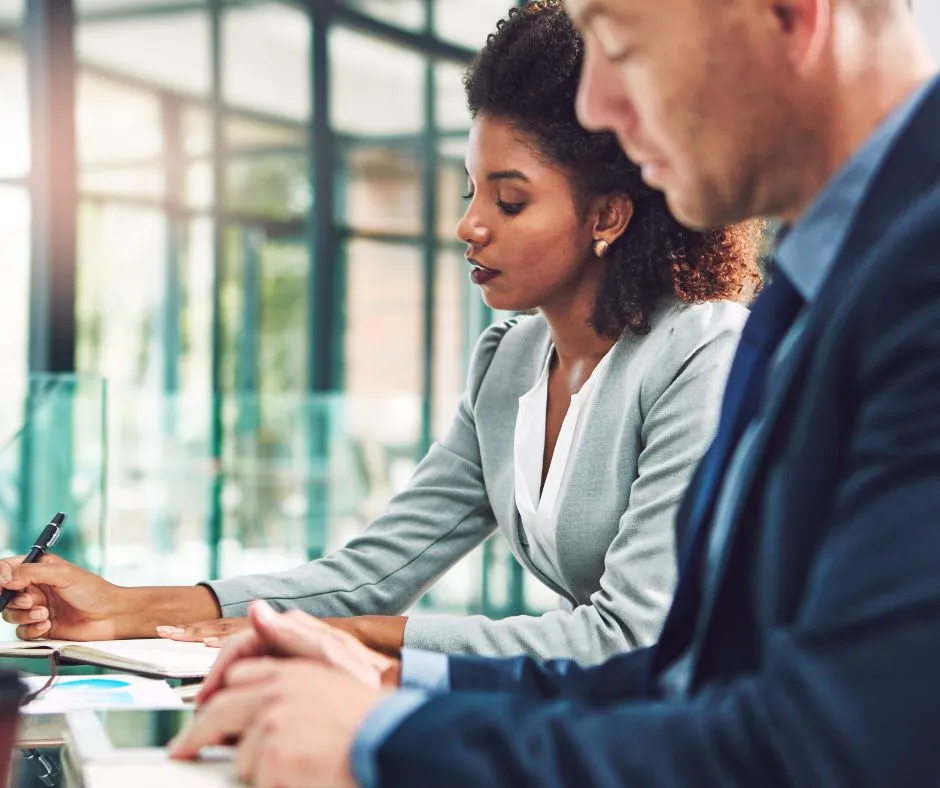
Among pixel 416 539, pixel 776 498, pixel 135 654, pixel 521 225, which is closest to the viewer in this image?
pixel 776 498

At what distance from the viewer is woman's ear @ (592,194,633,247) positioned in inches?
71.1

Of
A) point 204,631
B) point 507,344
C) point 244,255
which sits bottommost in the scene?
point 204,631

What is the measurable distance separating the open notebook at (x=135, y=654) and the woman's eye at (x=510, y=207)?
772 mm

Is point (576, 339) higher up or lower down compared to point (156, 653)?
higher up

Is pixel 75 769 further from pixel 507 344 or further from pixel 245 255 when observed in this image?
pixel 245 255

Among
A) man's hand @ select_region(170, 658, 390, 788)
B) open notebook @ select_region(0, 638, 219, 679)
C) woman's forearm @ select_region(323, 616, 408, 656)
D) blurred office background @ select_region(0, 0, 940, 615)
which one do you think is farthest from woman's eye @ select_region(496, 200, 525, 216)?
blurred office background @ select_region(0, 0, 940, 615)

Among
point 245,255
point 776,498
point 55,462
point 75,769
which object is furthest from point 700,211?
point 245,255

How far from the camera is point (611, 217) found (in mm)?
1807

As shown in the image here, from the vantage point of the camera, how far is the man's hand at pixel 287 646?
0.94m

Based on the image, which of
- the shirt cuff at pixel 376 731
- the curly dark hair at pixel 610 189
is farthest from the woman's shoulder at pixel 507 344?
the shirt cuff at pixel 376 731

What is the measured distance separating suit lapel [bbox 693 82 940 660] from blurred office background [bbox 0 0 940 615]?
3328mm

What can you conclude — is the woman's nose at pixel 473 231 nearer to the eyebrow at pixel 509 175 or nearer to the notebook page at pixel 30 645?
the eyebrow at pixel 509 175

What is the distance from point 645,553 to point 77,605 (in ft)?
2.48

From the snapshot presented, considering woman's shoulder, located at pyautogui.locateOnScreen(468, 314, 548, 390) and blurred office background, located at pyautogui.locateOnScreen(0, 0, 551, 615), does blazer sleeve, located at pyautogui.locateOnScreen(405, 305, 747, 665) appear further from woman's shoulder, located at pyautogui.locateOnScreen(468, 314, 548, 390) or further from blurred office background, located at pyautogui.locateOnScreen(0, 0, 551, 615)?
blurred office background, located at pyautogui.locateOnScreen(0, 0, 551, 615)
